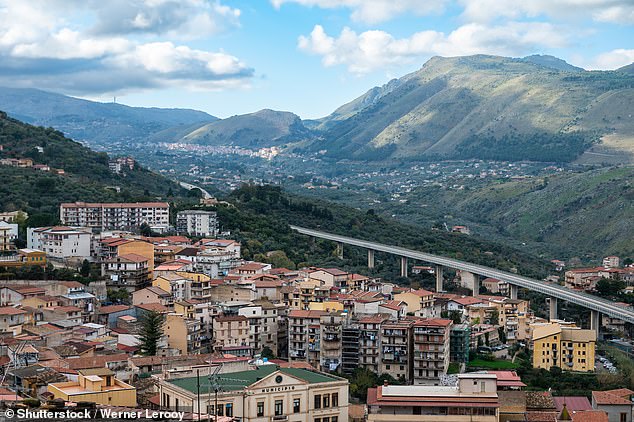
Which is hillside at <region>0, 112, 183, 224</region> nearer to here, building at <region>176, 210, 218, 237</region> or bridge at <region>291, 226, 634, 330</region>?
building at <region>176, 210, 218, 237</region>

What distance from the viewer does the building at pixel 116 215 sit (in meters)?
64.4

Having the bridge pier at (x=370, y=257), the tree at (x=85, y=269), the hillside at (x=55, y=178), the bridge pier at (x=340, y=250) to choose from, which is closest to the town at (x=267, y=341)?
the tree at (x=85, y=269)

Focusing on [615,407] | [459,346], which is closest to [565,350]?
[459,346]

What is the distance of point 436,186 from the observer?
15525cm

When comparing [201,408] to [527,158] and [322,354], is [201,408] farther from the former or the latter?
[527,158]

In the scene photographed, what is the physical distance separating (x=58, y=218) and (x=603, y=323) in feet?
98.3

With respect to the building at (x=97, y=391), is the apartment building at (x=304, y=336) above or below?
below

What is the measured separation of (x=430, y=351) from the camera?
128 ft

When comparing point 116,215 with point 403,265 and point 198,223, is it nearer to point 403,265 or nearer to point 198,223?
point 198,223

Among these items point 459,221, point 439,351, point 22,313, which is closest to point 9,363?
point 22,313

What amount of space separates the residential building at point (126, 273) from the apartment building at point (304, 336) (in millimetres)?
10612

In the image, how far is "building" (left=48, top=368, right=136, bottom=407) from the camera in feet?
78.7

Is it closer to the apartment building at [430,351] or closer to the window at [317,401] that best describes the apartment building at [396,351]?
the apartment building at [430,351]

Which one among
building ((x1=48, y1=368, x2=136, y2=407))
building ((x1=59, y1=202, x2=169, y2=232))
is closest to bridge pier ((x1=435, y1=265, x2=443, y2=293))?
building ((x1=59, y1=202, x2=169, y2=232))
